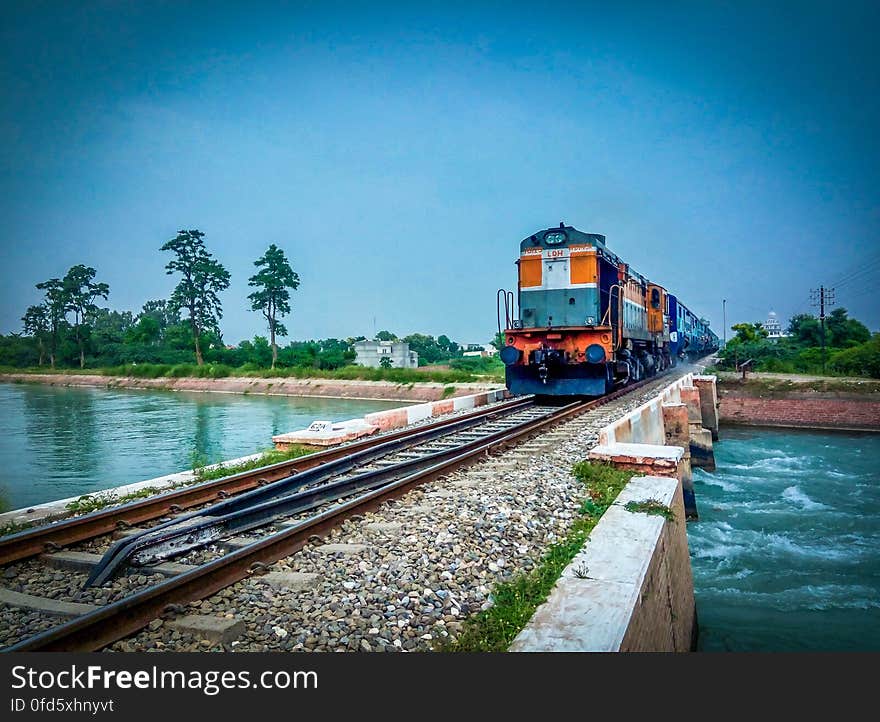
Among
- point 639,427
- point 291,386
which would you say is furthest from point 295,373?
point 639,427

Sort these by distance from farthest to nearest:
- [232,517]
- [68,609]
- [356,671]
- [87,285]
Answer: [87,285], [232,517], [68,609], [356,671]

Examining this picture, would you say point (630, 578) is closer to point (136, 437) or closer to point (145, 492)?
point (145, 492)

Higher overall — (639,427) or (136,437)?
(639,427)

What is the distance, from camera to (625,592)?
3699 mm

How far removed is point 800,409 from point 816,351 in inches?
448

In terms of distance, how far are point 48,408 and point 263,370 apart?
1975 cm

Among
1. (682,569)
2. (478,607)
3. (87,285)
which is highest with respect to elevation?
(87,285)

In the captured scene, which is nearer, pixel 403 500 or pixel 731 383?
pixel 403 500

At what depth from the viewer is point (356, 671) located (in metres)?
2.60

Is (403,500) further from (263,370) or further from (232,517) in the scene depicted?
(263,370)

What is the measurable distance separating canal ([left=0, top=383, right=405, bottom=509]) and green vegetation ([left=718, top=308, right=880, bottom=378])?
20.6 m

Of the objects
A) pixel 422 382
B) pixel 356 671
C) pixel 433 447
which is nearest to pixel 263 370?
pixel 422 382

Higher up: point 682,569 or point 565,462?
point 565,462

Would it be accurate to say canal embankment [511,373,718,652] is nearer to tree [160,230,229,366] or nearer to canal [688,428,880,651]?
canal [688,428,880,651]
